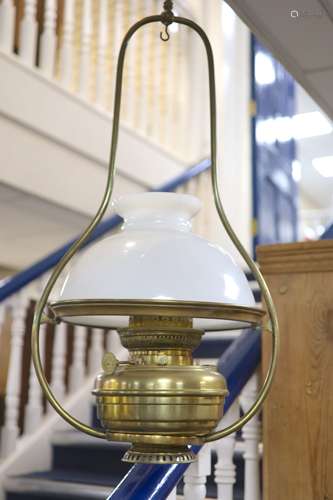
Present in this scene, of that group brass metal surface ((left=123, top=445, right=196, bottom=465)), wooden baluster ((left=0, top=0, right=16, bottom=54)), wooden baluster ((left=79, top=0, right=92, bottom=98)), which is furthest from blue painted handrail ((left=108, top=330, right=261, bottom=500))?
wooden baluster ((left=79, top=0, right=92, bottom=98))

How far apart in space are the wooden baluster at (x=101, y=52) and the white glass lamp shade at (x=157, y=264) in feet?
10.3

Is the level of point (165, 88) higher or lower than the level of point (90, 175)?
higher

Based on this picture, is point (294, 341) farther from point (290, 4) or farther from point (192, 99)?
point (192, 99)

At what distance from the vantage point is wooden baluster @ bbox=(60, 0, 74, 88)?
354cm

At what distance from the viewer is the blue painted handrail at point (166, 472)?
3.34 feet

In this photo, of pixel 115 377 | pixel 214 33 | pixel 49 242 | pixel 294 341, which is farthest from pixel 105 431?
pixel 214 33

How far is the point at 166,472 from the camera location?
1.07 metres

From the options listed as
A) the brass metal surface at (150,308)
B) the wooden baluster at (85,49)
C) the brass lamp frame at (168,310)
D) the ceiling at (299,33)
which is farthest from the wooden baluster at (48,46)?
the brass metal surface at (150,308)

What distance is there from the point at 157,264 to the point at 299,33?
77 cm

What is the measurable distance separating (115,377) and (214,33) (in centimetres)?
476

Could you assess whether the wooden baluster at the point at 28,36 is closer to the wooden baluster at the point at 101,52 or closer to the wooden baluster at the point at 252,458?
the wooden baluster at the point at 101,52

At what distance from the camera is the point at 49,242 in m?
4.50

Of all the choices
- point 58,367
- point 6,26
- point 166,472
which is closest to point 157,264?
point 166,472

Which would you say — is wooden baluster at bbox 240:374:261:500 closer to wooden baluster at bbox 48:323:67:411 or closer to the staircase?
the staircase
